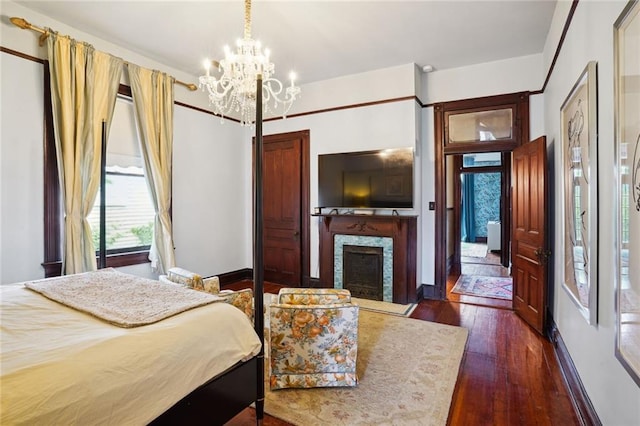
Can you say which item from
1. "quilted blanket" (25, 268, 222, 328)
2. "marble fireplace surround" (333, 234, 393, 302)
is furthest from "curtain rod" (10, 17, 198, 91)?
"marble fireplace surround" (333, 234, 393, 302)

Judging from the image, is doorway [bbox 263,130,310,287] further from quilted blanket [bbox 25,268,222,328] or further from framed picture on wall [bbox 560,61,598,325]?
framed picture on wall [bbox 560,61,598,325]

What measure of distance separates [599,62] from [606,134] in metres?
0.43

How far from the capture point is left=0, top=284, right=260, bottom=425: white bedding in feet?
3.28

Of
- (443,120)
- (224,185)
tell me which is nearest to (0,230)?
(224,185)

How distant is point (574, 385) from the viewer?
2236 mm

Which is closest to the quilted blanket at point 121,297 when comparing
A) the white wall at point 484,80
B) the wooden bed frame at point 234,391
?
the wooden bed frame at point 234,391

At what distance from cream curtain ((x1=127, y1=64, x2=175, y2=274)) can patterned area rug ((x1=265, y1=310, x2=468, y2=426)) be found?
2.51 meters

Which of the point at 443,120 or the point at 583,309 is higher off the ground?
the point at 443,120

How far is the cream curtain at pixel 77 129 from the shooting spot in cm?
312

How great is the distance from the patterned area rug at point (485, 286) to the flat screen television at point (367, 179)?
1831 millimetres

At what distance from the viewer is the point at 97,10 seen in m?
3.07

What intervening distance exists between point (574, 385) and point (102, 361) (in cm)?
284

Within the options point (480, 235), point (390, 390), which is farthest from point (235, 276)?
point (480, 235)

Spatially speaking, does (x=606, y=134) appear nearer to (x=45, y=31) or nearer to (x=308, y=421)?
(x=308, y=421)
